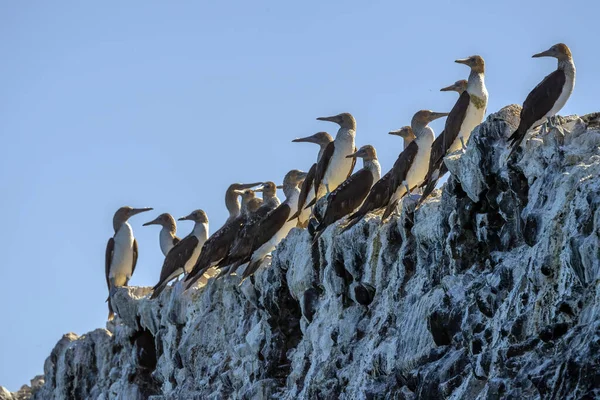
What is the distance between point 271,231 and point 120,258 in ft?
23.2

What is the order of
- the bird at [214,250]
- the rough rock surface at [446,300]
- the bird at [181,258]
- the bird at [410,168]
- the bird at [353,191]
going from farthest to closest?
the bird at [181,258] < the bird at [214,250] < the bird at [353,191] < the bird at [410,168] < the rough rock surface at [446,300]

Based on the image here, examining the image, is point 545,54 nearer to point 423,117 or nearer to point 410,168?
point 410,168

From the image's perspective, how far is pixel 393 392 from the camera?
645 inches

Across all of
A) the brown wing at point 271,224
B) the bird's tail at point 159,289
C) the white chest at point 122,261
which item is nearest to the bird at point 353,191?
the brown wing at point 271,224

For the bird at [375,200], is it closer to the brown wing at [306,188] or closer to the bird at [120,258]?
the brown wing at [306,188]

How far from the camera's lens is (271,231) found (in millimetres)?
24109

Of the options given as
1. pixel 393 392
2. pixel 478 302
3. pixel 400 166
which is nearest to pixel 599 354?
pixel 478 302

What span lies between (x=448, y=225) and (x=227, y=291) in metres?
8.21

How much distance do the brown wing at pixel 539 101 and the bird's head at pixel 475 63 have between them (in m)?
3.85

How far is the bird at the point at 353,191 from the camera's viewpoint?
68.6 feet

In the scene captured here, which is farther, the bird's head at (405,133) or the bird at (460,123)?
the bird's head at (405,133)

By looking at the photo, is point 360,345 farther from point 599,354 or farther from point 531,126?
point 599,354

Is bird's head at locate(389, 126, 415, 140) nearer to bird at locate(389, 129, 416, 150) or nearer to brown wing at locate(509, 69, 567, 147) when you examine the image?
bird at locate(389, 129, 416, 150)

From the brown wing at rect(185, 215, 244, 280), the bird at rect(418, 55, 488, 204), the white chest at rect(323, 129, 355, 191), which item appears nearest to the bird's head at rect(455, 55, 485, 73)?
the bird at rect(418, 55, 488, 204)
